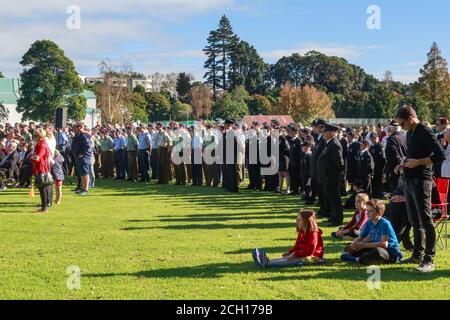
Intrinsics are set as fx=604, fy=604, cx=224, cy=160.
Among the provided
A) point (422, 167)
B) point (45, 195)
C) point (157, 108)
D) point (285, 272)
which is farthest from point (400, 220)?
point (157, 108)

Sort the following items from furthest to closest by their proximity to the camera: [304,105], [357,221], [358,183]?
[304,105] → [358,183] → [357,221]

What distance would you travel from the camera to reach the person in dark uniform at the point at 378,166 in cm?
1627

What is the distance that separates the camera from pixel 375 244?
8938 millimetres

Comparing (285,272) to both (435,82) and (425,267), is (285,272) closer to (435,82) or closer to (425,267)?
(425,267)

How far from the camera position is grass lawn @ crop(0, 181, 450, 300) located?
7.34 meters

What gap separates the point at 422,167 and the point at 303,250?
2.09 meters

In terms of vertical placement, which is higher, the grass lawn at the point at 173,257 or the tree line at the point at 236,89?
the tree line at the point at 236,89

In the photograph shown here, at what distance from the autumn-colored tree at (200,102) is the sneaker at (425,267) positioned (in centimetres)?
8843

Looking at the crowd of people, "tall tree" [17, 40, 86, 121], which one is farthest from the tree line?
the crowd of people

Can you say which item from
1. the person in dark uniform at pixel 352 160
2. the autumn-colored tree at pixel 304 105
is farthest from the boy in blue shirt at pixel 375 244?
the autumn-colored tree at pixel 304 105

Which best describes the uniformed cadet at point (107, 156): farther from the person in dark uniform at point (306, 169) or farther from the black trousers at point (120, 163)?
the person in dark uniform at point (306, 169)

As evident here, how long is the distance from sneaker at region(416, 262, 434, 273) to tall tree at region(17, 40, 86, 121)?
56519 millimetres
